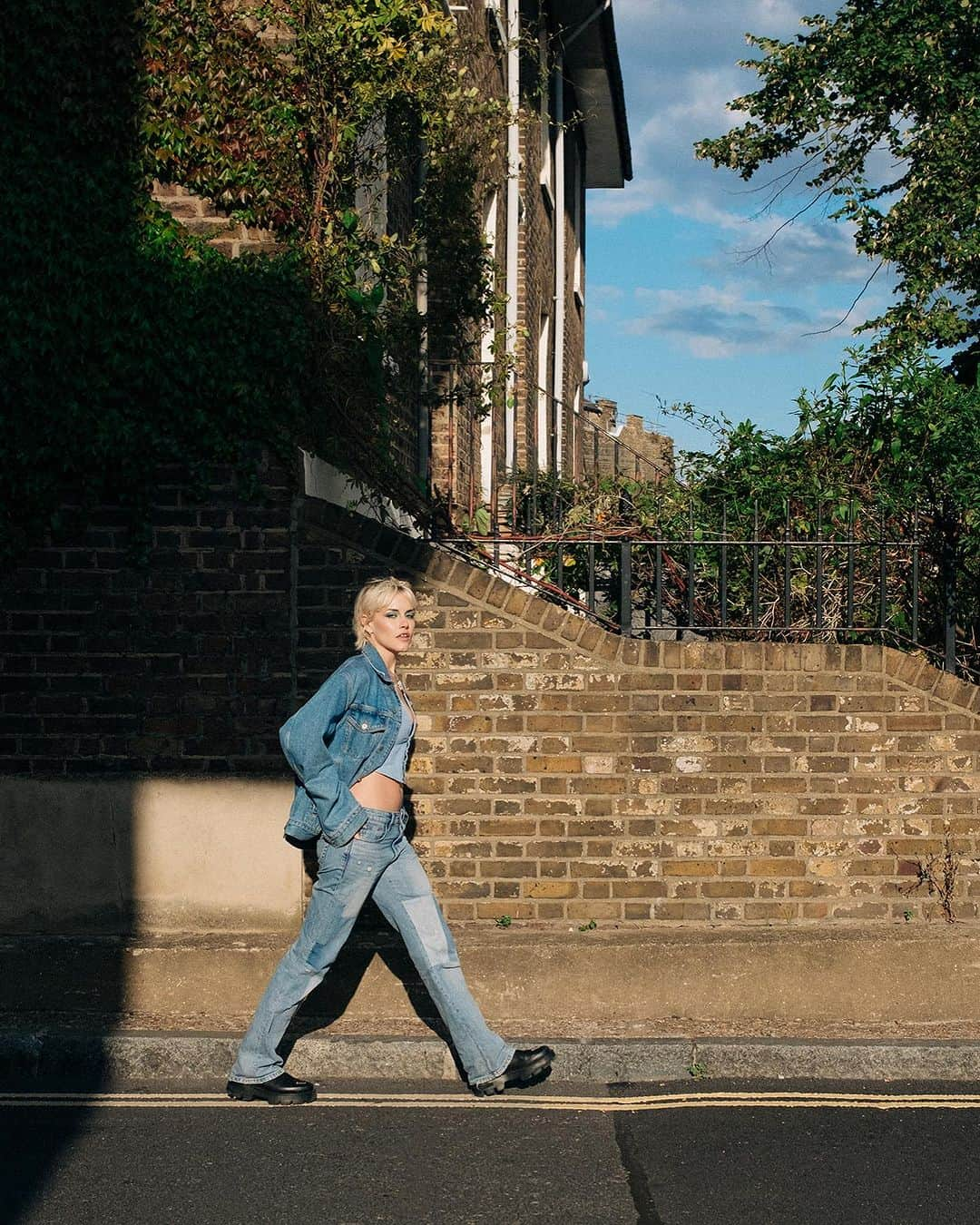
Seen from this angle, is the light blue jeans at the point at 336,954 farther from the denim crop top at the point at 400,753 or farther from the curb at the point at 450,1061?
the curb at the point at 450,1061

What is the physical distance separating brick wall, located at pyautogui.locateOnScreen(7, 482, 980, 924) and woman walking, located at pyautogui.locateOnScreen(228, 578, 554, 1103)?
1.39 m

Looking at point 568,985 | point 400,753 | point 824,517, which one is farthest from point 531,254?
point 400,753

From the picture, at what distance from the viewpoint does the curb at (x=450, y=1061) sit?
6.11 metres

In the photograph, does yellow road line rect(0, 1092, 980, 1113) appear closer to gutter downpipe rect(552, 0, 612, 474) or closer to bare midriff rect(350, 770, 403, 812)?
bare midriff rect(350, 770, 403, 812)

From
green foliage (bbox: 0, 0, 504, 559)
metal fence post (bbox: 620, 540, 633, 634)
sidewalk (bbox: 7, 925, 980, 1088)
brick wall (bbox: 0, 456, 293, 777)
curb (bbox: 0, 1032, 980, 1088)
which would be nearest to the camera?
curb (bbox: 0, 1032, 980, 1088)

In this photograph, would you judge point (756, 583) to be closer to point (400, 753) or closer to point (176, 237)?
point (400, 753)

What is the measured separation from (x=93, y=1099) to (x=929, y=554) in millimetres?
4883

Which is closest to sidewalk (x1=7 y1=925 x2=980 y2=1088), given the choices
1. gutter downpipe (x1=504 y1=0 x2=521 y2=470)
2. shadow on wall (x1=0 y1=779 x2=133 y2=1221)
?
shadow on wall (x1=0 y1=779 x2=133 y2=1221)

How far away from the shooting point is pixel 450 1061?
6133 mm

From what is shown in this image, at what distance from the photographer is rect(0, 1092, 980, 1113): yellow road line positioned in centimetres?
569

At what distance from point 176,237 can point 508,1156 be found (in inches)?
176

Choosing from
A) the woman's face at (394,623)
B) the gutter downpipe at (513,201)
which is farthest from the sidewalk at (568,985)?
the gutter downpipe at (513,201)

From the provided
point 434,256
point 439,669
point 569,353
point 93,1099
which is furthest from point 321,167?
point 569,353

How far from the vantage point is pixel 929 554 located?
7766mm
